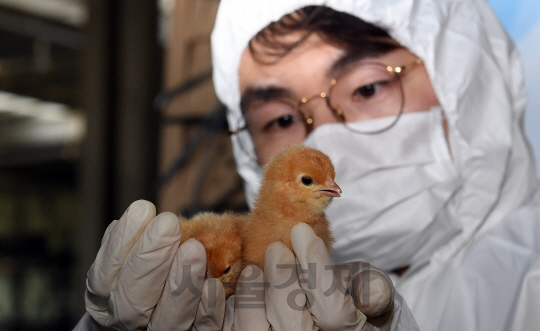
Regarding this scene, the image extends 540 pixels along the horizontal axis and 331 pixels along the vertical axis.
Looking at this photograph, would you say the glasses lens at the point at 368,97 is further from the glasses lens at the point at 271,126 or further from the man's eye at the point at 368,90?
the glasses lens at the point at 271,126

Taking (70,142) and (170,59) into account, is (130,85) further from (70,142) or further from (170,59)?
(70,142)

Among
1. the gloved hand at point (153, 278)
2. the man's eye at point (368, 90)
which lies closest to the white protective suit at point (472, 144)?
the man's eye at point (368, 90)

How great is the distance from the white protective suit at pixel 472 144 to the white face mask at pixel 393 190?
3 cm

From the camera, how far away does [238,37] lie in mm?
1131

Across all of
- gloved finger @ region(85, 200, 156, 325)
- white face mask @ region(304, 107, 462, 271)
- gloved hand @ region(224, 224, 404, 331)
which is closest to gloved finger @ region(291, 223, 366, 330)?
gloved hand @ region(224, 224, 404, 331)

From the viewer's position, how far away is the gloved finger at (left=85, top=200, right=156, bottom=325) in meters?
0.66

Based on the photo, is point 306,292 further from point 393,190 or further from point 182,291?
point 393,190

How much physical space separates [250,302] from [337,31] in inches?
28.2

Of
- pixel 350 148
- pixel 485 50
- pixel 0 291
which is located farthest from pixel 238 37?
pixel 0 291

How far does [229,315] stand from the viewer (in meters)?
0.71

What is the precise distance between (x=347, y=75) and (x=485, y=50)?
370 mm

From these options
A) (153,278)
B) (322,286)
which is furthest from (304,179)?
(153,278)

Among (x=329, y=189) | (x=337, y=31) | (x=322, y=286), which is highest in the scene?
(x=337, y=31)

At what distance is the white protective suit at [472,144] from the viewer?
947 millimetres
